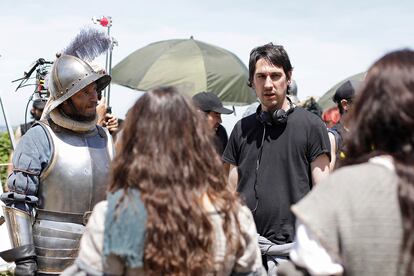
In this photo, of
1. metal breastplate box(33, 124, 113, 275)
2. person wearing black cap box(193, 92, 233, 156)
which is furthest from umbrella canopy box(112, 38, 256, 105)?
metal breastplate box(33, 124, 113, 275)

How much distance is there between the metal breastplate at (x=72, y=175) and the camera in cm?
346

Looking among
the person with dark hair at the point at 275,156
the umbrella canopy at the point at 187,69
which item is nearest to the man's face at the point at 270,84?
the person with dark hair at the point at 275,156

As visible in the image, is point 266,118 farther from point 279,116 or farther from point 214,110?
point 214,110

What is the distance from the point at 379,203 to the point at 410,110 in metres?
0.27

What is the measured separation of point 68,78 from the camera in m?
3.69

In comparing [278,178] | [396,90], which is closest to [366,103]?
[396,90]

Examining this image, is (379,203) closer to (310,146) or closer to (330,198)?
(330,198)

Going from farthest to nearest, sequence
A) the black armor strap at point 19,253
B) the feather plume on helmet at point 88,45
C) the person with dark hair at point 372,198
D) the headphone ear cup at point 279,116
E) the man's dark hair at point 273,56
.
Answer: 1. the feather plume on helmet at point 88,45
2. the man's dark hair at point 273,56
3. the headphone ear cup at point 279,116
4. the black armor strap at point 19,253
5. the person with dark hair at point 372,198

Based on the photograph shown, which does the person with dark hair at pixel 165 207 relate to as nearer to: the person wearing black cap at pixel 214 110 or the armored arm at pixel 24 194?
the armored arm at pixel 24 194

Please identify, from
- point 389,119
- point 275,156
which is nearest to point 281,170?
point 275,156

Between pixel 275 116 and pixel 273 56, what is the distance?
0.38 meters

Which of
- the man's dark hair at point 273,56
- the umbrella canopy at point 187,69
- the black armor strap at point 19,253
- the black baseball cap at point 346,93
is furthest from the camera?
the umbrella canopy at point 187,69

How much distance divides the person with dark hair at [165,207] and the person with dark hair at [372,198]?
0.89 ft

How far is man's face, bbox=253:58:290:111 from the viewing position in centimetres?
364
